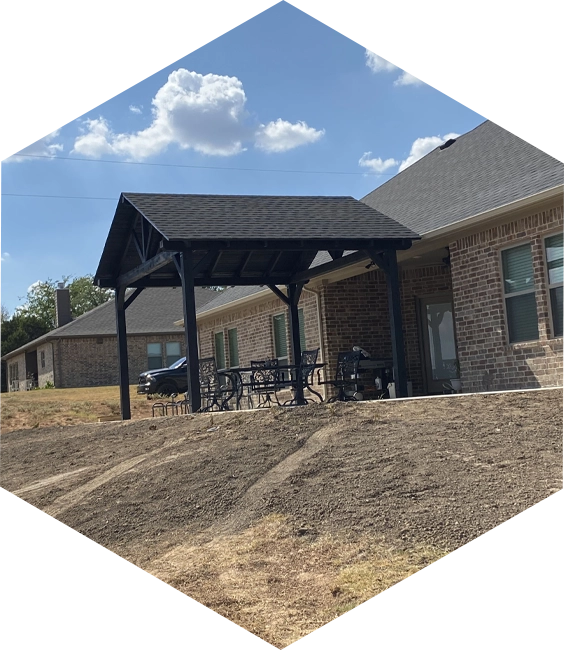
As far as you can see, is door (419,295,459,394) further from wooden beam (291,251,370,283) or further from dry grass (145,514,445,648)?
dry grass (145,514,445,648)

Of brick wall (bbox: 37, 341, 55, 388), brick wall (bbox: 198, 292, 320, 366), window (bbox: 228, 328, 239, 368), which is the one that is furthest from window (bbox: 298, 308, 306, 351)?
brick wall (bbox: 37, 341, 55, 388)

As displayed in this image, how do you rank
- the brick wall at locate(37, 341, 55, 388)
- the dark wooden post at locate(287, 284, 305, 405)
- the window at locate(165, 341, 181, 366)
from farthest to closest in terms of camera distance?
the brick wall at locate(37, 341, 55, 388) → the window at locate(165, 341, 181, 366) → the dark wooden post at locate(287, 284, 305, 405)

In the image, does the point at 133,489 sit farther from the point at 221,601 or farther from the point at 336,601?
the point at 336,601

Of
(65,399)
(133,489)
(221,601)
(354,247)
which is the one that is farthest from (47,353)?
(221,601)

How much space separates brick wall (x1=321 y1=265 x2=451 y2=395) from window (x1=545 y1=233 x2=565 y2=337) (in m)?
5.29

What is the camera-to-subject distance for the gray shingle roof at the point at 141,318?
1649 inches

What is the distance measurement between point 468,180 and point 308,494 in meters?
10.2

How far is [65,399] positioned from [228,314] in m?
6.57

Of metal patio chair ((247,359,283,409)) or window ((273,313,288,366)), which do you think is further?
window ((273,313,288,366))

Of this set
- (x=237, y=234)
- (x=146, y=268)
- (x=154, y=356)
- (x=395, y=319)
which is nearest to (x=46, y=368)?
(x=154, y=356)

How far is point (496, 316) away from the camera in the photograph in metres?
13.4

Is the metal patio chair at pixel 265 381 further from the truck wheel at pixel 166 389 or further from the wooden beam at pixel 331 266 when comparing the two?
the truck wheel at pixel 166 389

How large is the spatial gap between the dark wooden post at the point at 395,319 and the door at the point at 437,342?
294 centimetres

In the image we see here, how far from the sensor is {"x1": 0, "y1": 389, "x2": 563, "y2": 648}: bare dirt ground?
5.66m
